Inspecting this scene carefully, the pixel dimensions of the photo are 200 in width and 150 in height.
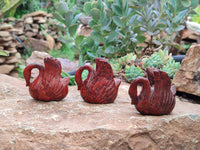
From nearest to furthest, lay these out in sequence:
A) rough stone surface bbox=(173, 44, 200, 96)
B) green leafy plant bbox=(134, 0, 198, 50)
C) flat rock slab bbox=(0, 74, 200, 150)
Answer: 1. flat rock slab bbox=(0, 74, 200, 150)
2. rough stone surface bbox=(173, 44, 200, 96)
3. green leafy plant bbox=(134, 0, 198, 50)

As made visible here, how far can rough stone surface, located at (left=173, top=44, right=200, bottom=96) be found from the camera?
8.46ft

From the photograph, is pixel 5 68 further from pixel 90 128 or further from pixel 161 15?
pixel 90 128

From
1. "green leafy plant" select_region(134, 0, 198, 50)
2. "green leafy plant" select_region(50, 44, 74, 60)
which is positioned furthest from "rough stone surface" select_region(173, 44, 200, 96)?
"green leafy plant" select_region(50, 44, 74, 60)

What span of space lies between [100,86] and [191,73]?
109 cm

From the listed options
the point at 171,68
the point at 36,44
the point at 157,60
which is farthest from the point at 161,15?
the point at 36,44

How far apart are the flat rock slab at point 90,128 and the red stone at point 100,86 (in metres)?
0.11

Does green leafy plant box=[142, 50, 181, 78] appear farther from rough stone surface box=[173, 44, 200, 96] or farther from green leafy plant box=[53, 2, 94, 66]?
green leafy plant box=[53, 2, 94, 66]

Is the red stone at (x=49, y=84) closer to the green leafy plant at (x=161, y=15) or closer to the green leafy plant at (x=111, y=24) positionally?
the green leafy plant at (x=111, y=24)

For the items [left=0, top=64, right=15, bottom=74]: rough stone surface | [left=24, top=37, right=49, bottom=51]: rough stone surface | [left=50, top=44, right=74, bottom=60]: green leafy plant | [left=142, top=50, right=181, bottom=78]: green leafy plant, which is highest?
[left=142, top=50, right=181, bottom=78]: green leafy plant

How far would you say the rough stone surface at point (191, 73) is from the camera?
2.58 m

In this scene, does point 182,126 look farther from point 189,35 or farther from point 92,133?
point 189,35

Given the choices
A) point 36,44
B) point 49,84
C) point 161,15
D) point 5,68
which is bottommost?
point 5,68

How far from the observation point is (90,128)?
1493mm

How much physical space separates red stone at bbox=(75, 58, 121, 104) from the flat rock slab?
111mm
